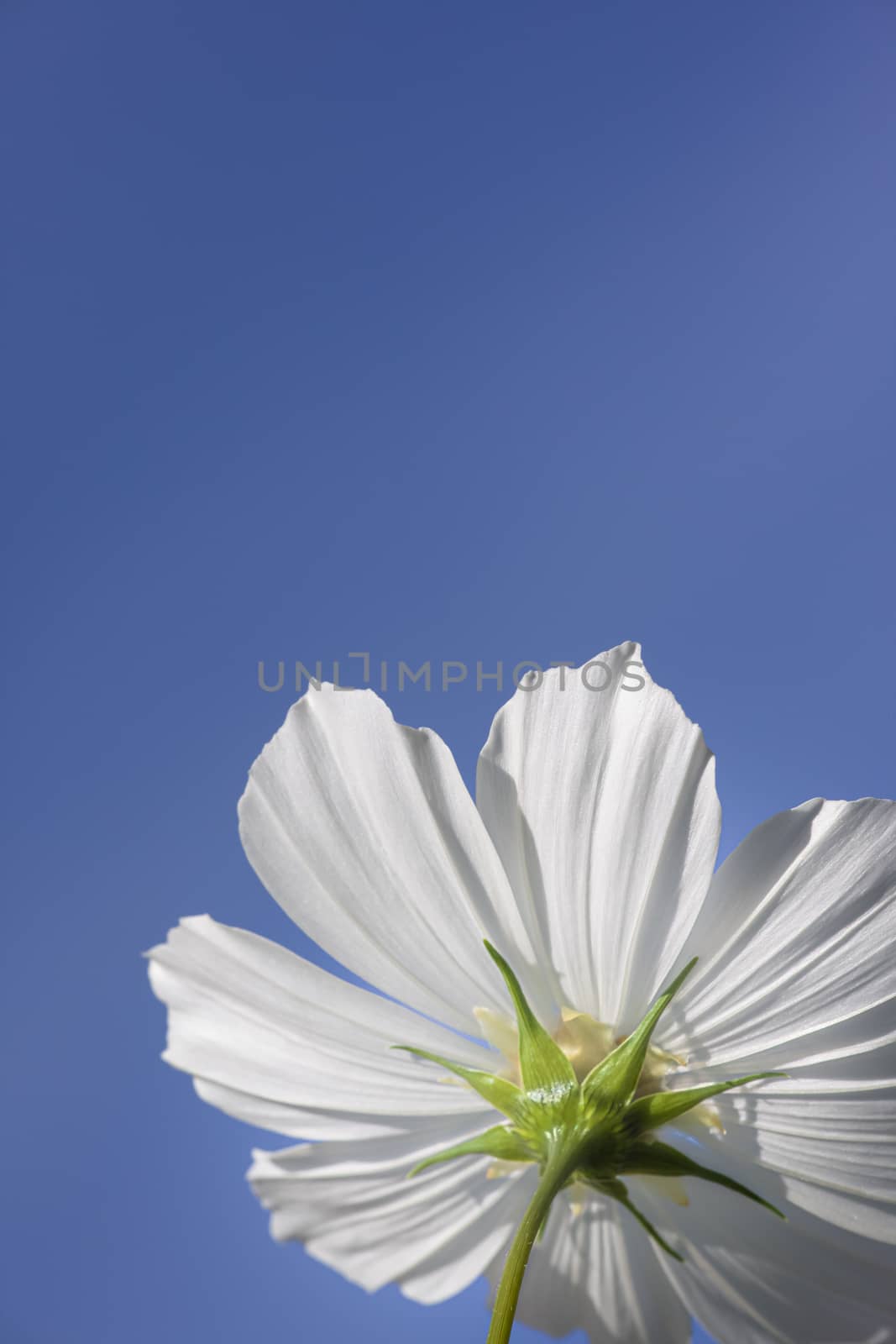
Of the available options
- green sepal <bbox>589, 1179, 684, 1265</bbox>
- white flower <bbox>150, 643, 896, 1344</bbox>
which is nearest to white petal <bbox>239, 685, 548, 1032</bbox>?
white flower <bbox>150, 643, 896, 1344</bbox>

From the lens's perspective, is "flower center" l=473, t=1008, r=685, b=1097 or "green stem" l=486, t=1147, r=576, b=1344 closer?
"green stem" l=486, t=1147, r=576, b=1344

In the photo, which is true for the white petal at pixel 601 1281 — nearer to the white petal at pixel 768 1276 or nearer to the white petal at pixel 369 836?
the white petal at pixel 768 1276

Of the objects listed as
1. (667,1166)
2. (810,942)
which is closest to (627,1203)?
(667,1166)

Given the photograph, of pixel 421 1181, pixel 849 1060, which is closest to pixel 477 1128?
pixel 421 1181

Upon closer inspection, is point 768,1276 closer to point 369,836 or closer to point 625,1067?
point 625,1067

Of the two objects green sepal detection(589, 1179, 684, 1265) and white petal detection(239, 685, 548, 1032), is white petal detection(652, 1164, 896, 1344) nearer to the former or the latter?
green sepal detection(589, 1179, 684, 1265)
